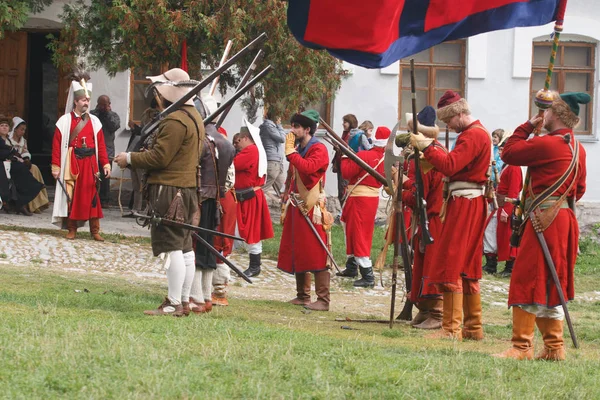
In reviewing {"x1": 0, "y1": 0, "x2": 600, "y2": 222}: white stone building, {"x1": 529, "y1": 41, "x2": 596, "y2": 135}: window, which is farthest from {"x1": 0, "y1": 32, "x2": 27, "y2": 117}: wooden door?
{"x1": 529, "y1": 41, "x2": 596, "y2": 135}: window

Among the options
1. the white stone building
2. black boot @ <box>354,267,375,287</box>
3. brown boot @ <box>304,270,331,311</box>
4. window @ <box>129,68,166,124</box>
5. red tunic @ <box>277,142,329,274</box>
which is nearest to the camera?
brown boot @ <box>304,270,331,311</box>

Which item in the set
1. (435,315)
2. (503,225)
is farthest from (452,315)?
(503,225)

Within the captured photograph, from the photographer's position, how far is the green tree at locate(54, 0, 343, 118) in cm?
1555

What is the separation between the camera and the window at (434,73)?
21.2 meters

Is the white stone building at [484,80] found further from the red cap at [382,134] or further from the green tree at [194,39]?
the red cap at [382,134]

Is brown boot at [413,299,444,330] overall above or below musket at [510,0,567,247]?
below

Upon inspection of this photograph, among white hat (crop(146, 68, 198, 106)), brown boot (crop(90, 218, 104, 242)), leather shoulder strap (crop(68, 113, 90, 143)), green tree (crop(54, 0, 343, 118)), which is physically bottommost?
brown boot (crop(90, 218, 104, 242))

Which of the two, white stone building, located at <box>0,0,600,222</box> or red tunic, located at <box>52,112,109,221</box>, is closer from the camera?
red tunic, located at <box>52,112,109,221</box>

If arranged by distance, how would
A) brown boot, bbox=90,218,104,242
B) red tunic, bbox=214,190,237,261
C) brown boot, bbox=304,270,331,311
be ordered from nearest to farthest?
red tunic, bbox=214,190,237,261 < brown boot, bbox=304,270,331,311 < brown boot, bbox=90,218,104,242

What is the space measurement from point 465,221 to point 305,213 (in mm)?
3076

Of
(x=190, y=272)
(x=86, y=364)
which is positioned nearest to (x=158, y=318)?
(x=190, y=272)

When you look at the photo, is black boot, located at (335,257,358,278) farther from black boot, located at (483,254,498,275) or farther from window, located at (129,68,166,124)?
window, located at (129,68,166,124)

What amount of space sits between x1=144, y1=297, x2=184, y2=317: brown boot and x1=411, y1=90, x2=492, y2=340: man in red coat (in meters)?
2.07

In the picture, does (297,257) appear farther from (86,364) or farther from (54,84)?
(54,84)
